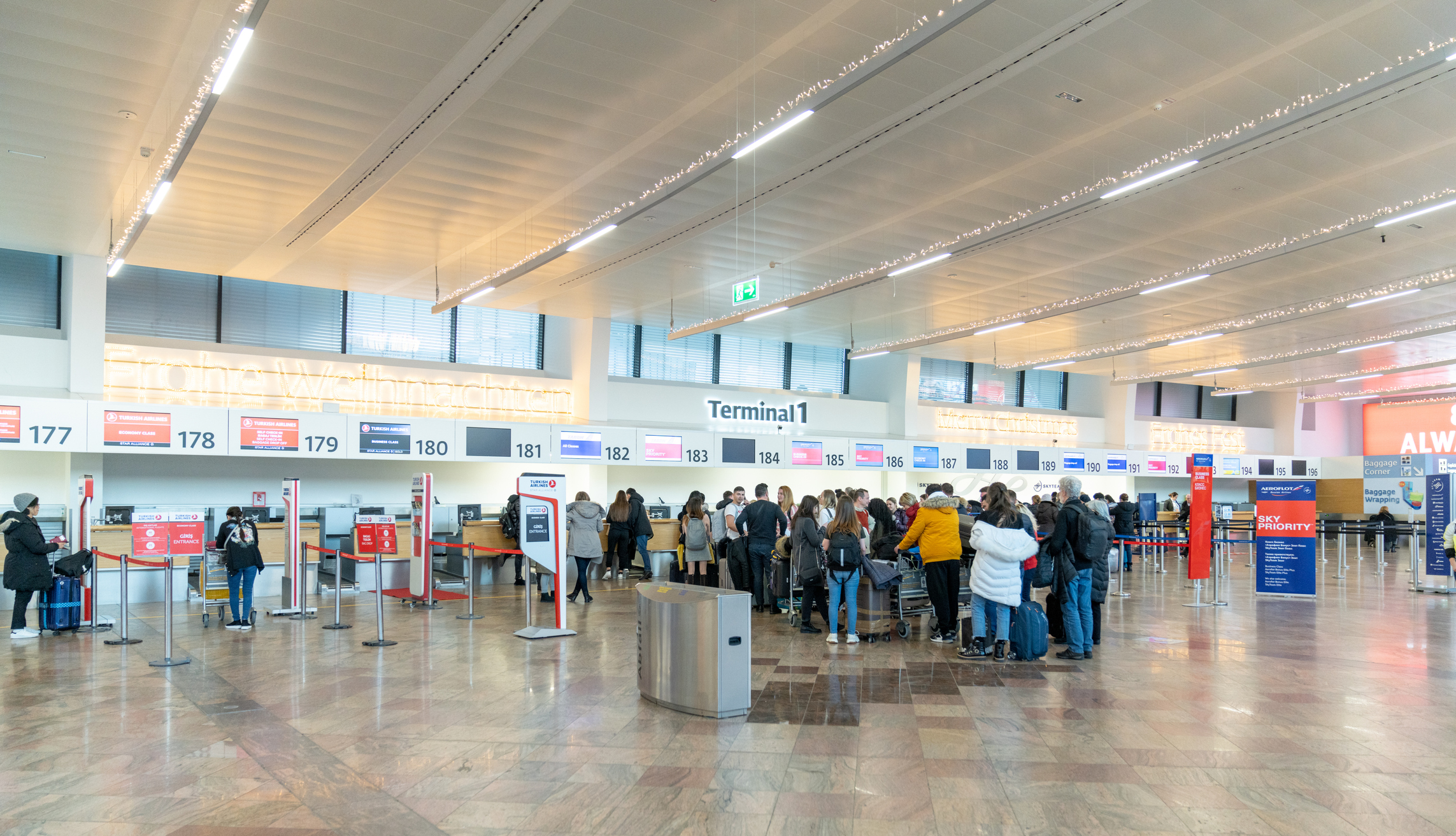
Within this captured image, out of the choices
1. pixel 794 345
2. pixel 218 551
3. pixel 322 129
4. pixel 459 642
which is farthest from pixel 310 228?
pixel 794 345

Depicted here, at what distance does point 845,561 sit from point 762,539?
6.82ft

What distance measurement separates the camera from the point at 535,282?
1327 centimetres

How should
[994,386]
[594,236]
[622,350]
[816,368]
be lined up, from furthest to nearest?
[994,386] → [816,368] → [622,350] → [594,236]

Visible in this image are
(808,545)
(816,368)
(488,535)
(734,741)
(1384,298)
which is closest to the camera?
(734,741)

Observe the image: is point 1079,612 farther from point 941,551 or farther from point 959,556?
point 941,551

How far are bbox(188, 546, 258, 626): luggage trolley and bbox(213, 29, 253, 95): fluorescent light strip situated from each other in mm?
5307

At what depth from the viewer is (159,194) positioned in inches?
313

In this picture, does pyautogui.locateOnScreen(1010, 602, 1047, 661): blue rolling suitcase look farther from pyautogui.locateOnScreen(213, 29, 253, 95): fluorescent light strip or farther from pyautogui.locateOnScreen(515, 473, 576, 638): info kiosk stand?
pyautogui.locateOnScreen(213, 29, 253, 95): fluorescent light strip

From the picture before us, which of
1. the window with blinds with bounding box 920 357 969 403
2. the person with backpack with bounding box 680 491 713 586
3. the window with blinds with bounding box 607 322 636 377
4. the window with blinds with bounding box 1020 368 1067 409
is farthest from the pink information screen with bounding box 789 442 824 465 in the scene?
the window with blinds with bounding box 1020 368 1067 409

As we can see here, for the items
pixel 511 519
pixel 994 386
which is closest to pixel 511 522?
pixel 511 519

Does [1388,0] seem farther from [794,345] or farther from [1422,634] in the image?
[794,345]

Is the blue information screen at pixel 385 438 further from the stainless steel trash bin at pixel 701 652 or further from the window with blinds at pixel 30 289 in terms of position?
the stainless steel trash bin at pixel 701 652

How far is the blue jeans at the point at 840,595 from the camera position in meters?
8.02

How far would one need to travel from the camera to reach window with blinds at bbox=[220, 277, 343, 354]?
1377 cm
